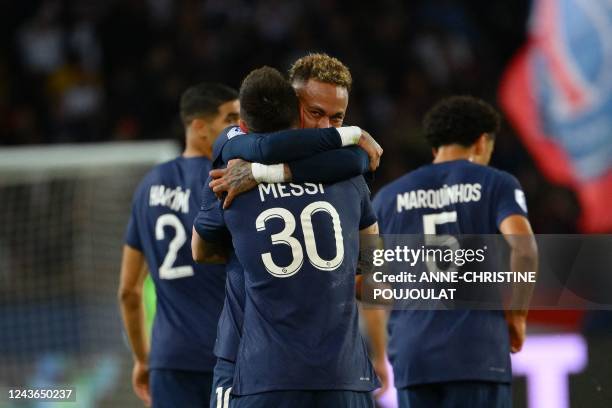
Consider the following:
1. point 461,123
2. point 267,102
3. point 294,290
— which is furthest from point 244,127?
point 461,123

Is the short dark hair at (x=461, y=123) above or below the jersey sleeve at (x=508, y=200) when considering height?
above

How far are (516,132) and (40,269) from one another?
589 cm

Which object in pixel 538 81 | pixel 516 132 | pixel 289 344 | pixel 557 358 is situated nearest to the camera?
pixel 289 344

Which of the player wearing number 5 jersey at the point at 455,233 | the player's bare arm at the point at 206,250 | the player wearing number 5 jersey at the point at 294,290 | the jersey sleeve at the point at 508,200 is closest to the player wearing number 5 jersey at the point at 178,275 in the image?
the player wearing number 5 jersey at the point at 455,233

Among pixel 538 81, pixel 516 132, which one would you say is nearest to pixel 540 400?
pixel 538 81

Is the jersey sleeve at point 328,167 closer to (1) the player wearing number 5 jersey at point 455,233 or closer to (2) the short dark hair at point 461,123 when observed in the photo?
(1) the player wearing number 5 jersey at point 455,233

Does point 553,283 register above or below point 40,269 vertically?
below

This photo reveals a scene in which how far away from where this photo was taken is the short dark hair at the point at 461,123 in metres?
5.39

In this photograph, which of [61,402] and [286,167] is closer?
[286,167]

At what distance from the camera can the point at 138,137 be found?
41.5ft

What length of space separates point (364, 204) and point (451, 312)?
1.20m

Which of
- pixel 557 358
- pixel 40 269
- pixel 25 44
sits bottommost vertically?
pixel 557 358

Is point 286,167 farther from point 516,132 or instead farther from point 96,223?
point 516,132

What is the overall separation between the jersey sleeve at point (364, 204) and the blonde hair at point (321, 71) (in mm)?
378
